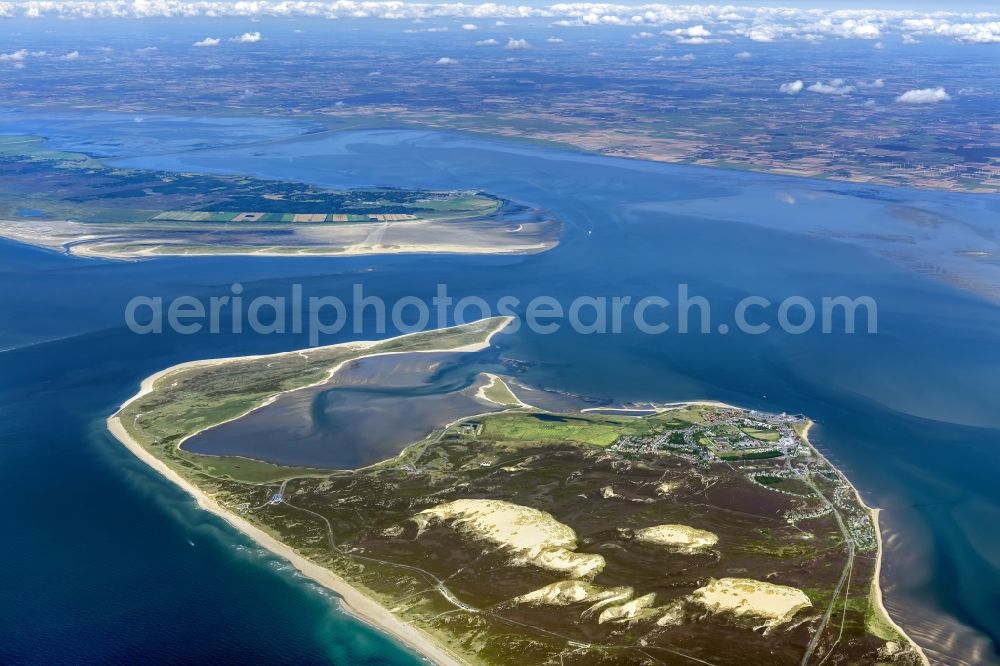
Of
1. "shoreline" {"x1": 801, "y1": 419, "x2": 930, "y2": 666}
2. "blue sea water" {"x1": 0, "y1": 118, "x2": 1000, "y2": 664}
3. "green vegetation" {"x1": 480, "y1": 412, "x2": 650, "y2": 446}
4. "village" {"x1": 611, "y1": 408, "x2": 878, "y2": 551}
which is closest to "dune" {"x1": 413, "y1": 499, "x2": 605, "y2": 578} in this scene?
"blue sea water" {"x1": 0, "y1": 118, "x2": 1000, "y2": 664}

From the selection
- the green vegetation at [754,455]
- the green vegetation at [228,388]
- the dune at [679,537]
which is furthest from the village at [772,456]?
the green vegetation at [228,388]

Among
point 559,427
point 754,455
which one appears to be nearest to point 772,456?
point 754,455

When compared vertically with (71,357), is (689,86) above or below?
above

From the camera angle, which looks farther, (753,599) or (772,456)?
(772,456)

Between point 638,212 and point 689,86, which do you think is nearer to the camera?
point 638,212

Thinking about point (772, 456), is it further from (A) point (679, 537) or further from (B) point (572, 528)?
(B) point (572, 528)

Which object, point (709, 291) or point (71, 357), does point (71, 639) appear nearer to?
point (71, 357)

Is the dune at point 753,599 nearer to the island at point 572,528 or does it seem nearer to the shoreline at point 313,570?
the island at point 572,528

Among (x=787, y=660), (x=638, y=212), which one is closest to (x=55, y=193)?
(x=638, y=212)
